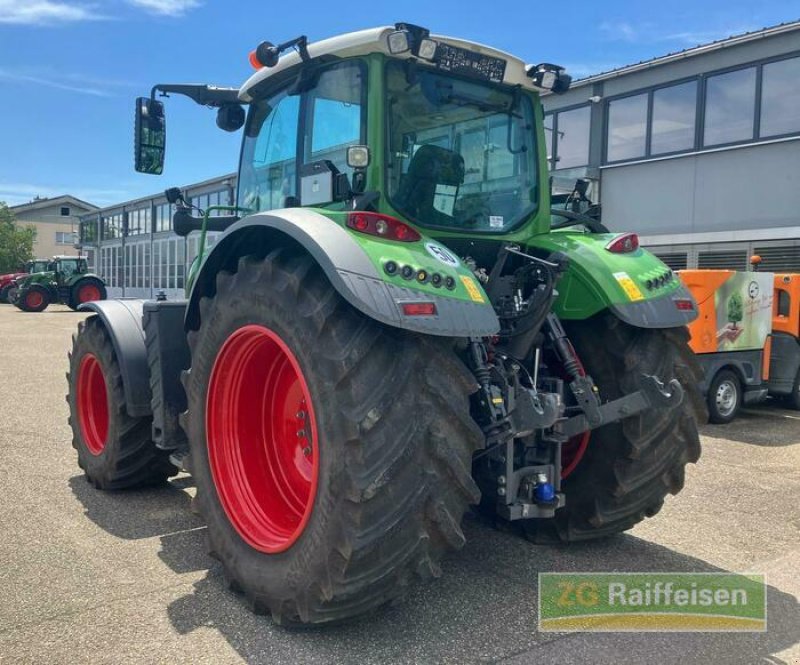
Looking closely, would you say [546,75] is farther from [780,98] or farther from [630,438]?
[780,98]

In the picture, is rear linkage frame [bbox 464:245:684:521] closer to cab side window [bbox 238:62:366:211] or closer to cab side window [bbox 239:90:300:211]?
cab side window [bbox 238:62:366:211]

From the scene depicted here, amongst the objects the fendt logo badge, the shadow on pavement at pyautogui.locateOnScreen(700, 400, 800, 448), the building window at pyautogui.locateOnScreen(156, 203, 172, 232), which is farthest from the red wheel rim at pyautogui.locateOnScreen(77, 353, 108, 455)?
the building window at pyautogui.locateOnScreen(156, 203, 172, 232)

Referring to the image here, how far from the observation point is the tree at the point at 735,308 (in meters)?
8.89

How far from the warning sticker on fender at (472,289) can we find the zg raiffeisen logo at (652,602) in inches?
57.0

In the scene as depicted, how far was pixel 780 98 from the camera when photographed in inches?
547

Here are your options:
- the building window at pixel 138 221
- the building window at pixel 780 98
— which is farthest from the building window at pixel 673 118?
the building window at pixel 138 221

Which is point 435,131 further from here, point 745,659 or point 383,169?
point 745,659

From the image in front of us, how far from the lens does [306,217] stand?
302 centimetres

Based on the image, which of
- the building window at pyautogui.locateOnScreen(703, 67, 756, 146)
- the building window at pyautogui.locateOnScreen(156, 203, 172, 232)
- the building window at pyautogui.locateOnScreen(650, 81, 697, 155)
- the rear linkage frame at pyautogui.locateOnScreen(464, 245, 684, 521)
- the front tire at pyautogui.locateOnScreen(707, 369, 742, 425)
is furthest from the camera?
the building window at pyautogui.locateOnScreen(156, 203, 172, 232)

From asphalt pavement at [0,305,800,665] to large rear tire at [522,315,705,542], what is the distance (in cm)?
32

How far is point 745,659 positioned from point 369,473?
1.72m

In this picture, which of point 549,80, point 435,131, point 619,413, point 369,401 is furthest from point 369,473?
point 549,80

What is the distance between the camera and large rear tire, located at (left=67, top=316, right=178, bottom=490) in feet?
15.6

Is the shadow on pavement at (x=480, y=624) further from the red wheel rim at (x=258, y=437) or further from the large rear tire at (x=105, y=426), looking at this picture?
the large rear tire at (x=105, y=426)
